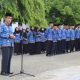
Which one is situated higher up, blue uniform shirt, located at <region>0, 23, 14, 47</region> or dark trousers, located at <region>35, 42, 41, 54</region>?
blue uniform shirt, located at <region>0, 23, 14, 47</region>

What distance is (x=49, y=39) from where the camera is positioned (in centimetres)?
2053

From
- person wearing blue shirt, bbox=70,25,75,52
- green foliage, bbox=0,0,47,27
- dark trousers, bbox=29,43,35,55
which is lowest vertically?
dark trousers, bbox=29,43,35,55

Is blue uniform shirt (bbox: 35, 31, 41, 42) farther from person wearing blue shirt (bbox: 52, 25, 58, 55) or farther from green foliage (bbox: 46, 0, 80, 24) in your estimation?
green foliage (bbox: 46, 0, 80, 24)

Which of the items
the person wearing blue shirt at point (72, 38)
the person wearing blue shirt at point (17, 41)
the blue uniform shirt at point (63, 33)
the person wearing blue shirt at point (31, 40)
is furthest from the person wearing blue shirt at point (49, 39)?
the person wearing blue shirt at point (72, 38)

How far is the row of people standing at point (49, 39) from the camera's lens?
20.7m

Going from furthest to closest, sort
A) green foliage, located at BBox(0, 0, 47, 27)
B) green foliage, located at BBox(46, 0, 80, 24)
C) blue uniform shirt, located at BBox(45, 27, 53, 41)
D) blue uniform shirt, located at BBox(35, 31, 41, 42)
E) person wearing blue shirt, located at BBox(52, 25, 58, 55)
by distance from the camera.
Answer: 1. green foliage, located at BBox(46, 0, 80, 24)
2. blue uniform shirt, located at BBox(35, 31, 41, 42)
3. person wearing blue shirt, located at BBox(52, 25, 58, 55)
4. blue uniform shirt, located at BBox(45, 27, 53, 41)
5. green foliage, located at BBox(0, 0, 47, 27)

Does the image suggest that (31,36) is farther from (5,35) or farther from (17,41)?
(5,35)

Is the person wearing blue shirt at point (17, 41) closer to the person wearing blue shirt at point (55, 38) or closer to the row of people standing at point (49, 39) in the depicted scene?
the row of people standing at point (49, 39)

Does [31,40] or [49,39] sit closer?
[49,39]

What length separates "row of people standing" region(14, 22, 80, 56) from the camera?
20656 millimetres

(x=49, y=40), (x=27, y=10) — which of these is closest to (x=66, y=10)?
(x=49, y=40)

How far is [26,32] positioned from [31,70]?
6976 mm

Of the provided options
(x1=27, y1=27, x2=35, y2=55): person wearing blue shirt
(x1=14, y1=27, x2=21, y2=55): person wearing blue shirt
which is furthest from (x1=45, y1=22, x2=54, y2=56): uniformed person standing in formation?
(x1=14, y1=27, x2=21, y2=55): person wearing blue shirt

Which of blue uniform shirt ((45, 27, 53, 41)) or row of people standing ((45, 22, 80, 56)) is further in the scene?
row of people standing ((45, 22, 80, 56))
